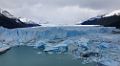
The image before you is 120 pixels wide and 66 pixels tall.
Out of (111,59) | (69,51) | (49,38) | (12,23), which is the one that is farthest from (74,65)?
(12,23)

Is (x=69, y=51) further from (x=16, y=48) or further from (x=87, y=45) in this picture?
(x=16, y=48)

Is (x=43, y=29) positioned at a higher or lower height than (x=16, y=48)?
higher

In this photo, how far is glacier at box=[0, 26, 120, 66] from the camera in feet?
51.1

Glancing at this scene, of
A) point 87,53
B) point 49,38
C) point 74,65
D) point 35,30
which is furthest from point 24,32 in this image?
point 74,65

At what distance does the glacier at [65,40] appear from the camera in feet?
51.1

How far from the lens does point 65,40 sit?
60.8ft

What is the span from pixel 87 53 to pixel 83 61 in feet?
4.09

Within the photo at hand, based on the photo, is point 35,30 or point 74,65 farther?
point 35,30

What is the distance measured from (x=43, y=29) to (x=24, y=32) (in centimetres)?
174

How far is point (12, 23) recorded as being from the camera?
34.5 metres

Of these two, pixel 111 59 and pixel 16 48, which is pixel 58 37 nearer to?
pixel 16 48

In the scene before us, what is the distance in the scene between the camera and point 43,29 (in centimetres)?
2230

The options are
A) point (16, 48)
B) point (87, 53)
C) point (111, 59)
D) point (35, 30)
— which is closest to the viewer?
point (111, 59)

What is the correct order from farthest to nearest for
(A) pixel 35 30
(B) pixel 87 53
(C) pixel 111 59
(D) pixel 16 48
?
1. (A) pixel 35 30
2. (D) pixel 16 48
3. (B) pixel 87 53
4. (C) pixel 111 59
